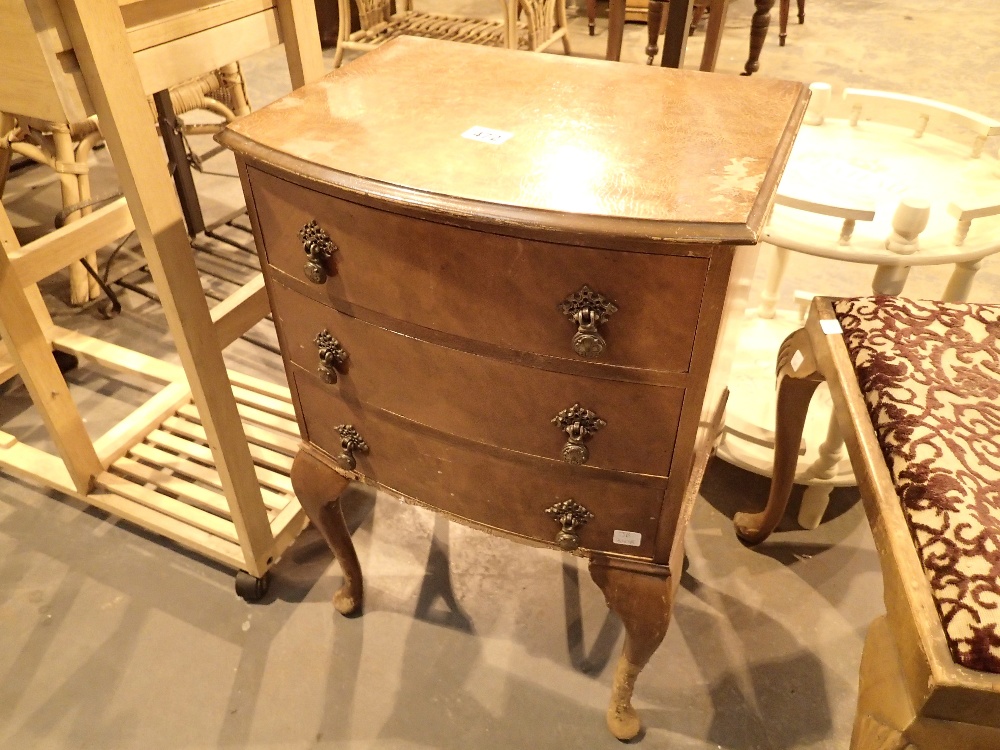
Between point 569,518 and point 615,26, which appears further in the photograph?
point 615,26

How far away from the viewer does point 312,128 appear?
908 millimetres

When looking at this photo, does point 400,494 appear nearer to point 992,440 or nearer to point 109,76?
point 109,76

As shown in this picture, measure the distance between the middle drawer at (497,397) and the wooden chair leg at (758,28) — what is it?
2910 mm

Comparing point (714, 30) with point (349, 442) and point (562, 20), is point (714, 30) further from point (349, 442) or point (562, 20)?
point (562, 20)

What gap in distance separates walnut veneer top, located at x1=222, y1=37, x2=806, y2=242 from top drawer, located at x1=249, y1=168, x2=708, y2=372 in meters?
0.04

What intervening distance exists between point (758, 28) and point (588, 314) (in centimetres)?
304

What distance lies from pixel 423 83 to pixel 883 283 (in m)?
0.91

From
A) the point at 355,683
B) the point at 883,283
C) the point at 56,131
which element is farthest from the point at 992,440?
the point at 56,131

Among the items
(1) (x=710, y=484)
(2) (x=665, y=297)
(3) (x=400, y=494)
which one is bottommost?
(1) (x=710, y=484)

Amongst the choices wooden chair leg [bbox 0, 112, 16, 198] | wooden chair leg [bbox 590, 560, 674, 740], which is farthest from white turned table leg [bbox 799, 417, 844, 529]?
wooden chair leg [bbox 0, 112, 16, 198]

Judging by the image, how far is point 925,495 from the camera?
2.67 feet

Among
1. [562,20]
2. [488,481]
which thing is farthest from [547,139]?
[562,20]

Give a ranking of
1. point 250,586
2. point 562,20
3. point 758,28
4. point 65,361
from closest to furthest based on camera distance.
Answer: point 250,586
point 65,361
point 758,28
point 562,20

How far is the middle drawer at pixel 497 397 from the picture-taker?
2.78 ft
